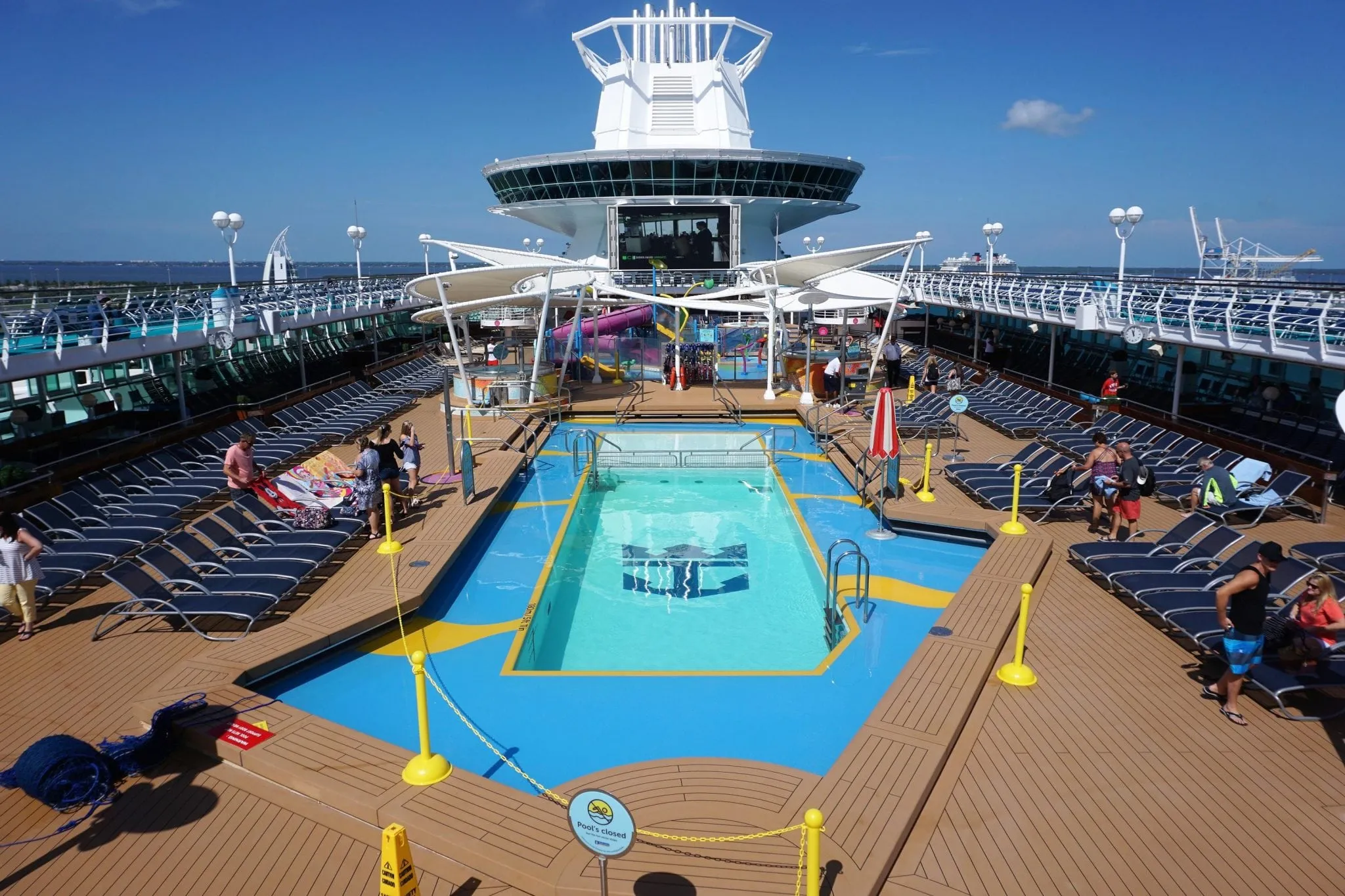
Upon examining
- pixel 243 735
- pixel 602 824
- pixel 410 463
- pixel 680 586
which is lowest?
pixel 680 586

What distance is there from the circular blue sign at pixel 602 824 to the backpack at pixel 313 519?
706 cm

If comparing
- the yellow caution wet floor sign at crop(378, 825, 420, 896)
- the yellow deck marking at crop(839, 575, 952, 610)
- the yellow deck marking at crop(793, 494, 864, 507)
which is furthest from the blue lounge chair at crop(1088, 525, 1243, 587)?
the yellow caution wet floor sign at crop(378, 825, 420, 896)

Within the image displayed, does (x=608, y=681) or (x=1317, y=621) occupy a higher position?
(x=1317, y=621)

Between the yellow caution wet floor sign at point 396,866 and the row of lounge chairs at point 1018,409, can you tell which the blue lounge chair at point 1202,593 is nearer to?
the yellow caution wet floor sign at point 396,866

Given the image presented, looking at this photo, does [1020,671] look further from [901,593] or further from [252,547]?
[252,547]

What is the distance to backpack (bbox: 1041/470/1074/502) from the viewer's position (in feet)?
34.4

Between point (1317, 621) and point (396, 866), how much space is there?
626 centimetres

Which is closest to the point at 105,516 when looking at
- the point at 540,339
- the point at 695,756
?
the point at 695,756

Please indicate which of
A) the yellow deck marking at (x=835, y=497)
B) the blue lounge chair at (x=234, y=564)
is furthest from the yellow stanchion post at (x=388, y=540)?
the yellow deck marking at (x=835, y=497)

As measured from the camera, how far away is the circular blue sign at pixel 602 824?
3.51 meters

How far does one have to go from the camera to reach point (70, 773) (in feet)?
16.0

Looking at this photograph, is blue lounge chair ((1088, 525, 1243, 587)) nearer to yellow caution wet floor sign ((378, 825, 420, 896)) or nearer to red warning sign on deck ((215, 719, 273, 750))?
yellow caution wet floor sign ((378, 825, 420, 896))

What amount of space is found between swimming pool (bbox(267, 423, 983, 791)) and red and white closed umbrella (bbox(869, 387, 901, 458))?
1186 mm

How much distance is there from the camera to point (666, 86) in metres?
35.1
